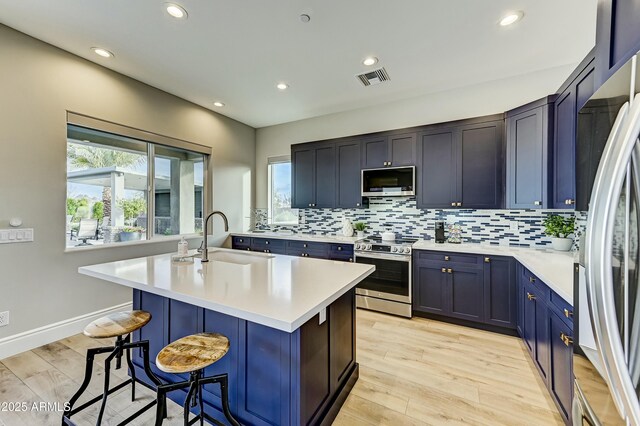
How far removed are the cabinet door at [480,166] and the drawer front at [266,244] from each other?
8.80 ft

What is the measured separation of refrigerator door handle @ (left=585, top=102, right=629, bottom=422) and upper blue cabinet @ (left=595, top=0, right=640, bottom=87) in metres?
0.47

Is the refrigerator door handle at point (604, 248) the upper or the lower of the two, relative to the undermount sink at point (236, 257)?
upper

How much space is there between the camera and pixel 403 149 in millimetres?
3627

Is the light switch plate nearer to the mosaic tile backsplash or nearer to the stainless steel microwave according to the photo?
the mosaic tile backsplash

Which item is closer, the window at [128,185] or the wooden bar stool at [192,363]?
the wooden bar stool at [192,363]

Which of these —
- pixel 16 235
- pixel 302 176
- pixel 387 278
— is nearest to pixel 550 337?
pixel 387 278

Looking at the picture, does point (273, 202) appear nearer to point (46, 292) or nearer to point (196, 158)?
point (196, 158)

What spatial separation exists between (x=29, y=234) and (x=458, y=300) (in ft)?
14.9

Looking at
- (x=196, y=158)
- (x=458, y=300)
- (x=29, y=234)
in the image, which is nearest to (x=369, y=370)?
(x=458, y=300)

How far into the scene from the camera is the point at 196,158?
440cm

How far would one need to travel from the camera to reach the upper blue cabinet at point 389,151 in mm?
3584

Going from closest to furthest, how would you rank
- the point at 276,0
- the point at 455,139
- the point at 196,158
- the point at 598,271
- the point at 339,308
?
1. the point at 598,271
2. the point at 339,308
3. the point at 276,0
4. the point at 455,139
5. the point at 196,158

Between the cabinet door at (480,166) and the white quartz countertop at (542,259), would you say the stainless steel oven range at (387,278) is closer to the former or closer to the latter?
the white quartz countertop at (542,259)

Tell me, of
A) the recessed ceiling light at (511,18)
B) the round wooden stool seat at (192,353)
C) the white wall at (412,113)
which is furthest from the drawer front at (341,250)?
the recessed ceiling light at (511,18)
